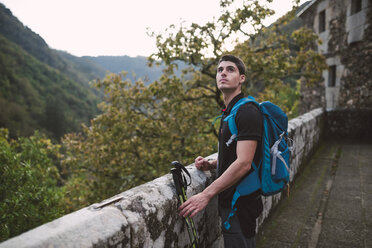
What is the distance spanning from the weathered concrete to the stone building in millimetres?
5273

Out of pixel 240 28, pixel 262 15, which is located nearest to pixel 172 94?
pixel 240 28

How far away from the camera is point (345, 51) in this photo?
11.2 metres

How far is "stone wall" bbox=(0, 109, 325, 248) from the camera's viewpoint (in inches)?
44.5

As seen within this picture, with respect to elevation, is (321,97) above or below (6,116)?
above

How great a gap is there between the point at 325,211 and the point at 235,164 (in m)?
2.92

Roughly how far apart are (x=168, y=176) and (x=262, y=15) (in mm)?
7975

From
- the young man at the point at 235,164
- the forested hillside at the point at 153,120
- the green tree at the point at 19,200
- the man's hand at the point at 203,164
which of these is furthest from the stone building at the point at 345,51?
the green tree at the point at 19,200

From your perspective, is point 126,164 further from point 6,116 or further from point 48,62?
point 48,62

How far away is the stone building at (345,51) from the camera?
1007 cm

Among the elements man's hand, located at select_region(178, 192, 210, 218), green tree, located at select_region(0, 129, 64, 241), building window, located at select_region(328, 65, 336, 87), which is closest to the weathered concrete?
man's hand, located at select_region(178, 192, 210, 218)

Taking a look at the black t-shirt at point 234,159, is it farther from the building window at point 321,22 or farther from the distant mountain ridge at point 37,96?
the distant mountain ridge at point 37,96

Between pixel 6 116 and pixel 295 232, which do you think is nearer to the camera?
pixel 295 232

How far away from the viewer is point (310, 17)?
14641 millimetres

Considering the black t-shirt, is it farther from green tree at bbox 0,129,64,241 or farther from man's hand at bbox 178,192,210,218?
green tree at bbox 0,129,64,241
